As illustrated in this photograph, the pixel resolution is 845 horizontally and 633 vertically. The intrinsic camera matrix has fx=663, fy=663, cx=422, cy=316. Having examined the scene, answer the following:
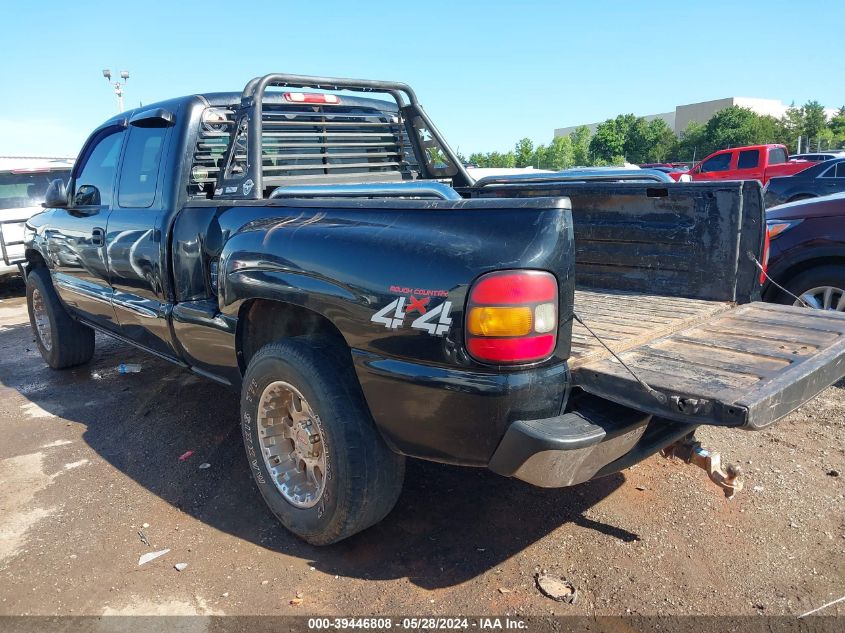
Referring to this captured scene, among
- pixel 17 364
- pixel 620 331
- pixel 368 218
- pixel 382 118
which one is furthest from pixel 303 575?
pixel 17 364

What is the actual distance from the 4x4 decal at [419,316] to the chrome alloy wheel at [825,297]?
143 inches

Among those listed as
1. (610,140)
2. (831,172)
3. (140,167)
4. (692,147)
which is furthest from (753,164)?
(610,140)

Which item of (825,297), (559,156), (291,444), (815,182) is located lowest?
(291,444)

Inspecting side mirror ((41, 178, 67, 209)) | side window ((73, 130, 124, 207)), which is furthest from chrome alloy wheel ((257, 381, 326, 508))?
side mirror ((41, 178, 67, 209))

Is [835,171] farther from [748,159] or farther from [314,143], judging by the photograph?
[314,143]

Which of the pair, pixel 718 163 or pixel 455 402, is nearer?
pixel 455 402

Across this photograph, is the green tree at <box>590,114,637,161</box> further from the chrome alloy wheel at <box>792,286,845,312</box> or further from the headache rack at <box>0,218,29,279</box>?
the chrome alloy wheel at <box>792,286,845,312</box>

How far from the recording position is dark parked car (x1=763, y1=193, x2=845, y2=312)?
480 cm

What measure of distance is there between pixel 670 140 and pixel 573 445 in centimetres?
4689

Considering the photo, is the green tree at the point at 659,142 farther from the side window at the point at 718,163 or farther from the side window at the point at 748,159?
the side window at the point at 748,159

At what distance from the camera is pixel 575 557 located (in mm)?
2830

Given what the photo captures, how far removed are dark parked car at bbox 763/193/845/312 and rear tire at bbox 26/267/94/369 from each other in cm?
565

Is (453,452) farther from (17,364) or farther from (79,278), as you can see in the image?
(17,364)

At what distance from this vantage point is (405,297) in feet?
7.63
